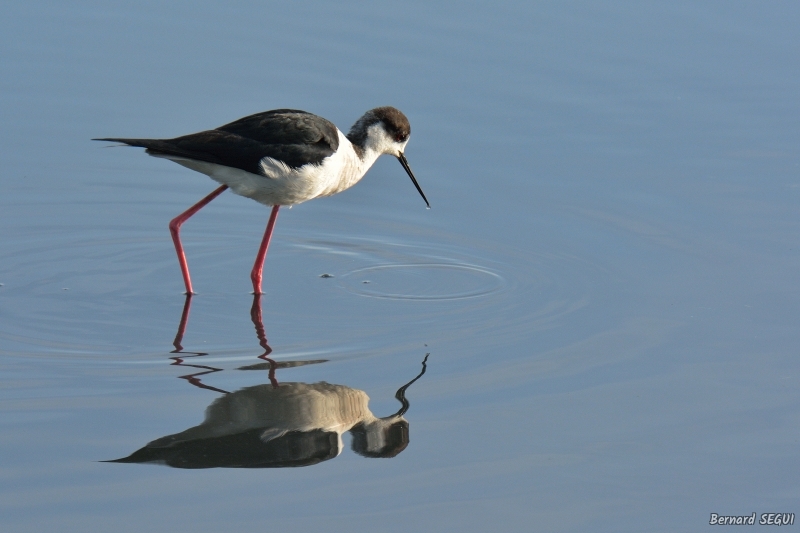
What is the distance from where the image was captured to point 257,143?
643cm

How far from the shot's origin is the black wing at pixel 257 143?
6.34 metres

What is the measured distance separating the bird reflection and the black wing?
1.32m

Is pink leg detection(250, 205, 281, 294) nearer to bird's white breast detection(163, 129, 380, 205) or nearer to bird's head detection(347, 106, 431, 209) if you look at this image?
bird's white breast detection(163, 129, 380, 205)

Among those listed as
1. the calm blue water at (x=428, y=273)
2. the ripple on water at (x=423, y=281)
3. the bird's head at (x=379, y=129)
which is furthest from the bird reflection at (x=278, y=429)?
the bird's head at (x=379, y=129)

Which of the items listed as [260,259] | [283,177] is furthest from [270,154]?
[260,259]

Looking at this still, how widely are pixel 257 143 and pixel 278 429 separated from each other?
6.57 feet

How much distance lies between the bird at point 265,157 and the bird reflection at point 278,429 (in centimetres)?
132

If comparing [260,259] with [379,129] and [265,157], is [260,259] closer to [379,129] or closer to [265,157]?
[265,157]

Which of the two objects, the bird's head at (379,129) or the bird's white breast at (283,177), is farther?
the bird's head at (379,129)

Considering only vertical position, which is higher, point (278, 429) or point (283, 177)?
point (283, 177)

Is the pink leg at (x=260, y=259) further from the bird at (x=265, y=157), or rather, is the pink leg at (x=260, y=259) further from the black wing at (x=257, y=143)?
the black wing at (x=257, y=143)

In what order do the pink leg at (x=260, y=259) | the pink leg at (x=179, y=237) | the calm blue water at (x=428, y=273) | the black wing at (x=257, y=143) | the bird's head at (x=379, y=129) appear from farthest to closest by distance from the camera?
1. the bird's head at (x=379, y=129)
2. the pink leg at (x=260, y=259)
3. the pink leg at (x=179, y=237)
4. the black wing at (x=257, y=143)
5. the calm blue water at (x=428, y=273)

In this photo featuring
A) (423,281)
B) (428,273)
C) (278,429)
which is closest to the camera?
(278,429)

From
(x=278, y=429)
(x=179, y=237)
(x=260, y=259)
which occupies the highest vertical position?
(x=179, y=237)
